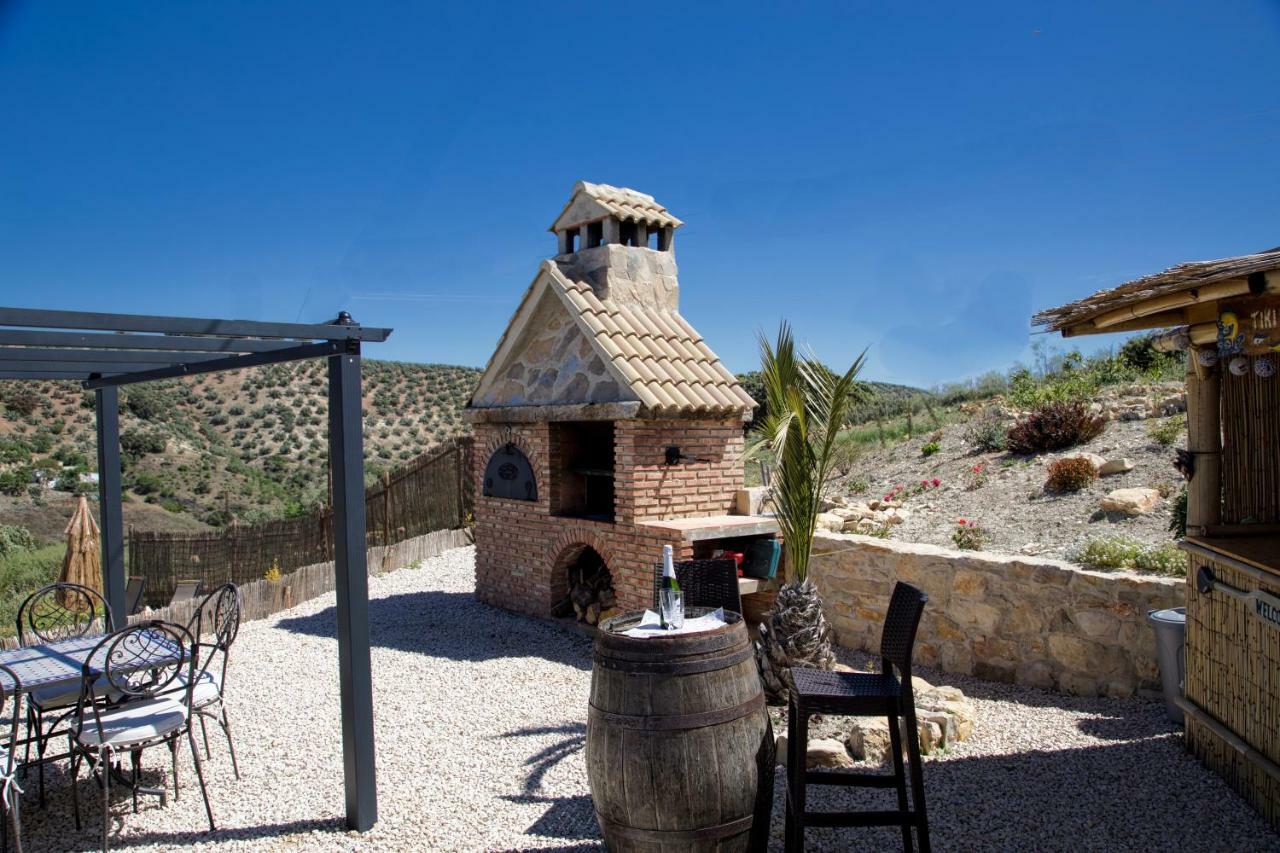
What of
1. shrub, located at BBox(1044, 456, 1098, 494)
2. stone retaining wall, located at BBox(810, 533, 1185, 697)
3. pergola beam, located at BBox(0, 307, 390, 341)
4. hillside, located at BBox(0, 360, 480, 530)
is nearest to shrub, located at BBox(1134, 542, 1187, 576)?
stone retaining wall, located at BBox(810, 533, 1185, 697)

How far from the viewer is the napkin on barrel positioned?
154 inches

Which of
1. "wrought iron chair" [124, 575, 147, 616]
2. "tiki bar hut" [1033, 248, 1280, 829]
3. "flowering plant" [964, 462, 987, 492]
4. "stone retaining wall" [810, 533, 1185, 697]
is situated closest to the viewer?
"tiki bar hut" [1033, 248, 1280, 829]

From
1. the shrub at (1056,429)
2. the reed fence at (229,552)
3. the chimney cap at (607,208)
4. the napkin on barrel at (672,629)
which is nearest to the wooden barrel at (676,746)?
the napkin on barrel at (672,629)

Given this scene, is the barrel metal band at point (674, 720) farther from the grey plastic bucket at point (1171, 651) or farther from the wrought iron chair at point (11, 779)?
the grey plastic bucket at point (1171, 651)

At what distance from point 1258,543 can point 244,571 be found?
41.6 ft

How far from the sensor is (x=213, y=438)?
95.0 feet

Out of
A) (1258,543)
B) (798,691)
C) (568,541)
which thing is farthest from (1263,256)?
(568,541)

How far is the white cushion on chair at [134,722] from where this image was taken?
174 inches

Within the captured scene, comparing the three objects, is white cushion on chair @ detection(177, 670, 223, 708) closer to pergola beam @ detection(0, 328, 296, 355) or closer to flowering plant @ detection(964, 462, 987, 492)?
pergola beam @ detection(0, 328, 296, 355)

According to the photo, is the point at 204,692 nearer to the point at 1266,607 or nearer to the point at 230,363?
the point at 230,363

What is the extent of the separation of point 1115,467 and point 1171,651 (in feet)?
18.7

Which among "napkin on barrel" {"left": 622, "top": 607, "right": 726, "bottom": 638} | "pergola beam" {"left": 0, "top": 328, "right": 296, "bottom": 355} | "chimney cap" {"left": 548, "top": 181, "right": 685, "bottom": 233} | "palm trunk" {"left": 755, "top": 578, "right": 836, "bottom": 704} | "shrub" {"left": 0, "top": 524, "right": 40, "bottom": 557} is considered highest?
"chimney cap" {"left": 548, "top": 181, "right": 685, "bottom": 233}

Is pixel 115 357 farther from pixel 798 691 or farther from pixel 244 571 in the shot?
pixel 244 571

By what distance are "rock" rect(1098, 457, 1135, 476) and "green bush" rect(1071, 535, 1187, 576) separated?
4342 millimetres
